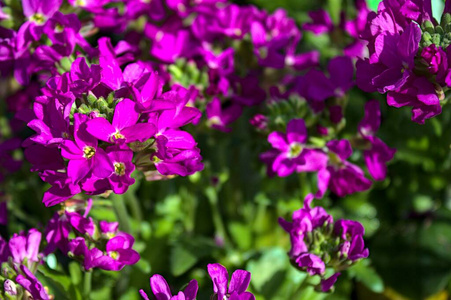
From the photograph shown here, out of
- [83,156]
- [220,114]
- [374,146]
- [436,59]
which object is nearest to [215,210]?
[220,114]

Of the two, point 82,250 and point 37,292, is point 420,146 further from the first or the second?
point 37,292

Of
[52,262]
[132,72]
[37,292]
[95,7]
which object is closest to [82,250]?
[37,292]

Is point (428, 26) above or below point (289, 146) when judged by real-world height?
above

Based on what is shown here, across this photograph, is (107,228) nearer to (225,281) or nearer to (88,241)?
(88,241)

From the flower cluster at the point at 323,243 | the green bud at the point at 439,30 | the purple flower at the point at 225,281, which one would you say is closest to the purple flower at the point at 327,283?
the flower cluster at the point at 323,243

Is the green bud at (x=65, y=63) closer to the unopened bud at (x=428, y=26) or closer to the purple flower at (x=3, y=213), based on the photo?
the purple flower at (x=3, y=213)

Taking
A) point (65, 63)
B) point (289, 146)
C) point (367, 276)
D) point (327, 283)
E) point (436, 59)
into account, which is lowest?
point (367, 276)

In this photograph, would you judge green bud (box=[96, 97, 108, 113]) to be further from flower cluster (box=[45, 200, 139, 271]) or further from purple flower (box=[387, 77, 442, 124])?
purple flower (box=[387, 77, 442, 124])
